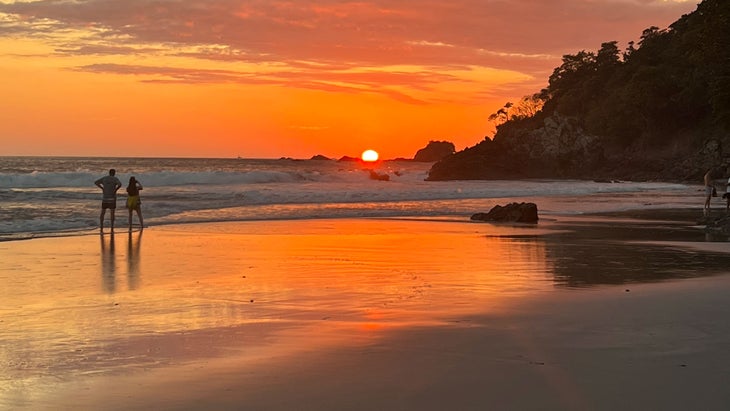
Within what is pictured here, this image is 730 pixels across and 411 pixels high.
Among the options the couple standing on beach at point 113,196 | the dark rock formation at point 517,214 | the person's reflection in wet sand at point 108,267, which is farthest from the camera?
the dark rock formation at point 517,214

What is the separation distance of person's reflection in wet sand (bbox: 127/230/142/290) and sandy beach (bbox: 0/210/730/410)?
0.26ft

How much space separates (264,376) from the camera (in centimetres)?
599

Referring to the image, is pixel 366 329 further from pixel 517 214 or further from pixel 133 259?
pixel 517 214

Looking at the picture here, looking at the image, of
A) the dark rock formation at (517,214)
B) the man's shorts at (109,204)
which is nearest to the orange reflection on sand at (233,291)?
the man's shorts at (109,204)

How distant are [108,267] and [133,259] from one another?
4.03 ft

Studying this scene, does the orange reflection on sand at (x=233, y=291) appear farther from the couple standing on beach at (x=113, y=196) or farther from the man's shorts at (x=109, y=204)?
the couple standing on beach at (x=113, y=196)

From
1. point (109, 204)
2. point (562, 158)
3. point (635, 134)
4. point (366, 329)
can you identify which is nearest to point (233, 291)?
point (366, 329)

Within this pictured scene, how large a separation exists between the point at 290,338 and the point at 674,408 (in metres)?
3.44

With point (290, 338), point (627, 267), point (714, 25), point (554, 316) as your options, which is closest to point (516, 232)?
point (627, 267)

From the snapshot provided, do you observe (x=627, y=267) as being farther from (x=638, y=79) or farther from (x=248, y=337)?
(x=638, y=79)

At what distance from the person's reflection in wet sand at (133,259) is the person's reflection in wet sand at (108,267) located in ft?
0.74

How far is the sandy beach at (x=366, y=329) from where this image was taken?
18.3 feet

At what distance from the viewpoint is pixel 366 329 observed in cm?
775

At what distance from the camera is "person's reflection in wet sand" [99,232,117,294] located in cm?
1094
